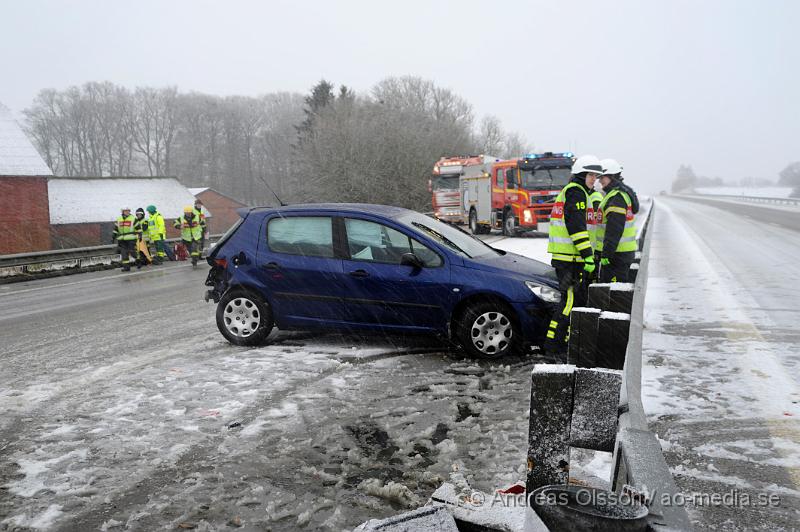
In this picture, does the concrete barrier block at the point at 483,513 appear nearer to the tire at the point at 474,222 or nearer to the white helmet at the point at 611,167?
the white helmet at the point at 611,167

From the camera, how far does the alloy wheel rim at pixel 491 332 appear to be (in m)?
6.36

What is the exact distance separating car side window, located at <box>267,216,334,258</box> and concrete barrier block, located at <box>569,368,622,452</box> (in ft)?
14.6

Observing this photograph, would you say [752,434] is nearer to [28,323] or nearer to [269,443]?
[269,443]

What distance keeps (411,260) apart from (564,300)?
1.60 metres

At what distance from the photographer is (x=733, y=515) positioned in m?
3.29

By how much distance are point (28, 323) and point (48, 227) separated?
34.1m

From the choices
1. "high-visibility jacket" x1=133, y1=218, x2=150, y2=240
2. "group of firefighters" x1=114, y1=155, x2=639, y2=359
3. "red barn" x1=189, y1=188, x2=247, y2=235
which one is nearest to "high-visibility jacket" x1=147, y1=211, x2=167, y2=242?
"high-visibility jacket" x1=133, y1=218, x2=150, y2=240

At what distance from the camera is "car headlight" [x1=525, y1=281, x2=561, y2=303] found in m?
6.39

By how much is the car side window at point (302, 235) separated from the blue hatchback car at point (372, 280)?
0.04 feet

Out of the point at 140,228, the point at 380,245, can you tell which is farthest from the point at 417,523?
the point at 140,228

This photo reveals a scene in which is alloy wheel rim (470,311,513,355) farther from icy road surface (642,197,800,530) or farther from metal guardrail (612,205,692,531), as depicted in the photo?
metal guardrail (612,205,692,531)

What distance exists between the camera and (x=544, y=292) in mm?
6438

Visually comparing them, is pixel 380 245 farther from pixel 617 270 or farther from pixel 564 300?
pixel 617 270

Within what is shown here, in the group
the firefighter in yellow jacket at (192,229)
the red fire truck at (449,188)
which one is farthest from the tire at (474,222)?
the firefighter in yellow jacket at (192,229)
